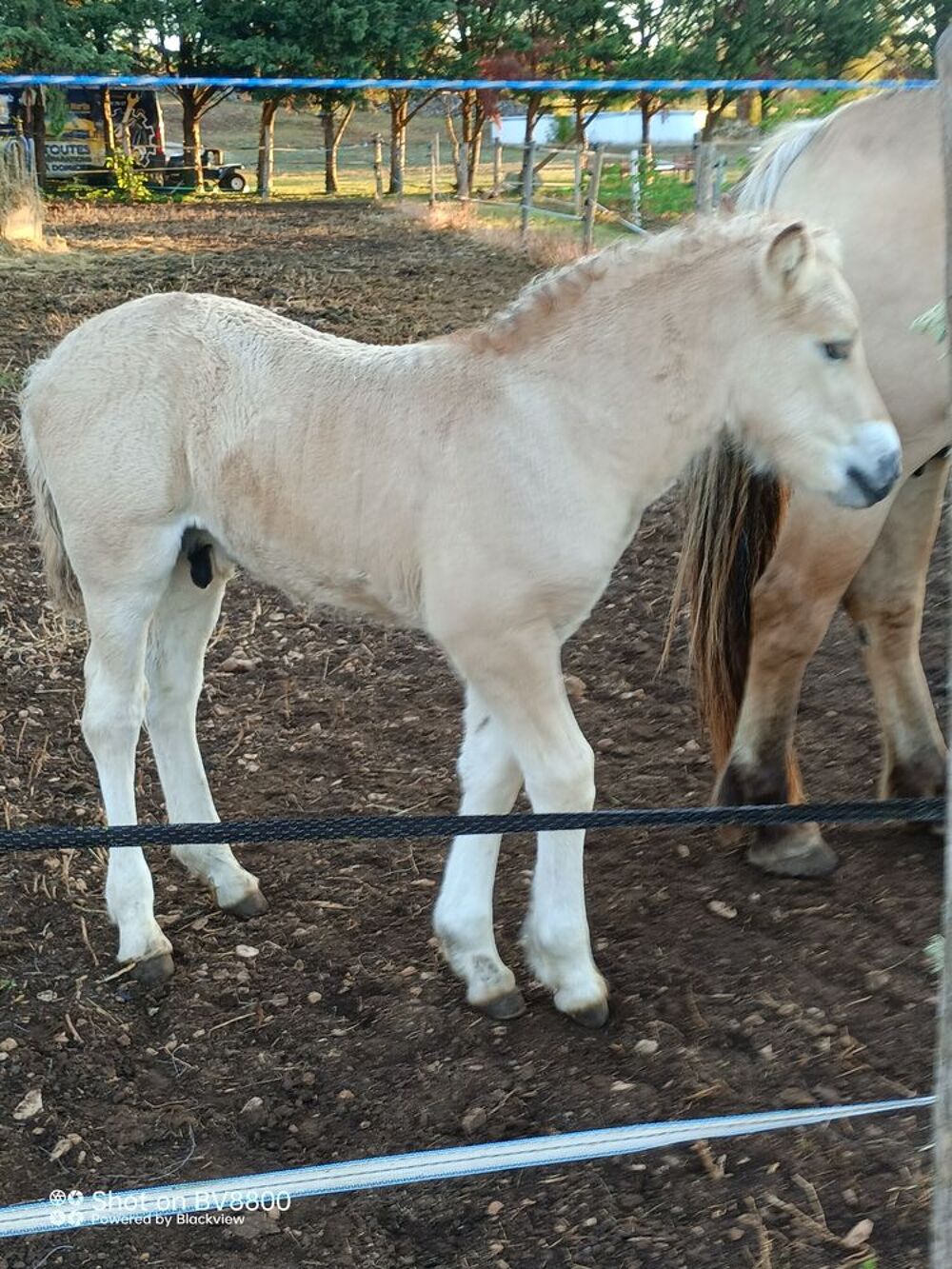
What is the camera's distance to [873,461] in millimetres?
2277

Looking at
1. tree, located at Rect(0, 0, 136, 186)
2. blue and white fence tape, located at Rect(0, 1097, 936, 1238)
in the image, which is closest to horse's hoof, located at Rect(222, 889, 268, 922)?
blue and white fence tape, located at Rect(0, 1097, 936, 1238)

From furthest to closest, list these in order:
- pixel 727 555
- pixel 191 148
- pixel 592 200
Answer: pixel 191 148 < pixel 592 200 < pixel 727 555

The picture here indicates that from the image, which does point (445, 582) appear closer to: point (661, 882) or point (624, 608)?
point (661, 882)

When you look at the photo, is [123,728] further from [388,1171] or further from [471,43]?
[471,43]

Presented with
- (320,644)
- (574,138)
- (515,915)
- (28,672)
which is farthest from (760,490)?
(574,138)

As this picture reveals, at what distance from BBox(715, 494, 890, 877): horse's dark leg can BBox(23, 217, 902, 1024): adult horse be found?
2.20 feet

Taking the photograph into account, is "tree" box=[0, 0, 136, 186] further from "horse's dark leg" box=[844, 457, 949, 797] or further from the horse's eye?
the horse's eye

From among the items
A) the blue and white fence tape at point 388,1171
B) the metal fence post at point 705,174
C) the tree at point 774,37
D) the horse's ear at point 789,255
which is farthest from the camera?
the tree at point 774,37

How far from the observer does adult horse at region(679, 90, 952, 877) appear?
304 cm

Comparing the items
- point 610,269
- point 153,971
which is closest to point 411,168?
point 610,269

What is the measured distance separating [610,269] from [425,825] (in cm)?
129

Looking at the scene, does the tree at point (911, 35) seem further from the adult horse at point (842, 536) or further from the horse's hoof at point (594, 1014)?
the horse's hoof at point (594, 1014)

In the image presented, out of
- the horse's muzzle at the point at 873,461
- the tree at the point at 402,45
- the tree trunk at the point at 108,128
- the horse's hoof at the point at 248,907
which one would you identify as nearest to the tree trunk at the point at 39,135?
the tree trunk at the point at 108,128

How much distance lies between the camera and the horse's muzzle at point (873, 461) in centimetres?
227
